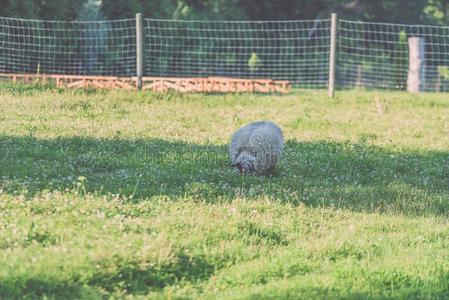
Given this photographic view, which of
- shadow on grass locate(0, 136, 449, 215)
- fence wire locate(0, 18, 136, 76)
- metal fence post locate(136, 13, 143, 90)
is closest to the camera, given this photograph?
shadow on grass locate(0, 136, 449, 215)

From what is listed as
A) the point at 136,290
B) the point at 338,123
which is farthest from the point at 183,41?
→ the point at 136,290

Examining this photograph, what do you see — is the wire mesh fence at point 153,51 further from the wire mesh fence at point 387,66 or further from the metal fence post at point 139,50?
the metal fence post at point 139,50

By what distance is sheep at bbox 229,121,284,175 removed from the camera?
33.8 feet

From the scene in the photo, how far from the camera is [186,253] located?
255 inches

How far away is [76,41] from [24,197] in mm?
18777

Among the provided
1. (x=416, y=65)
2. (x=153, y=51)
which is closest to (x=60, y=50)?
(x=153, y=51)

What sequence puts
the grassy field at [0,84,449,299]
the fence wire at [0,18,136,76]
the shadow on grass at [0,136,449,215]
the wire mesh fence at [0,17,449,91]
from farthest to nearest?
the wire mesh fence at [0,17,449,91]
the fence wire at [0,18,136,76]
the shadow on grass at [0,136,449,215]
the grassy field at [0,84,449,299]

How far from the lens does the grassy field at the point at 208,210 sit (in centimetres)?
602

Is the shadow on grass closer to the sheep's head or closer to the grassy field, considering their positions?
the grassy field

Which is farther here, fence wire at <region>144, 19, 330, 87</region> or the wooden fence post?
fence wire at <region>144, 19, 330, 87</region>

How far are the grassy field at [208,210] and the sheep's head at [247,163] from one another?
0.23 m

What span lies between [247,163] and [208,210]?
2.57 metres

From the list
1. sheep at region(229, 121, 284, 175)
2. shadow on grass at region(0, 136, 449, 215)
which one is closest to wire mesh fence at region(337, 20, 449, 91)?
shadow on grass at region(0, 136, 449, 215)

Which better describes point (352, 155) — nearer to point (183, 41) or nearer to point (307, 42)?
point (183, 41)
